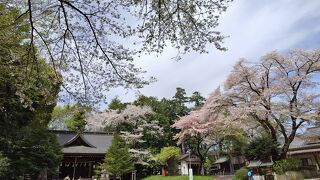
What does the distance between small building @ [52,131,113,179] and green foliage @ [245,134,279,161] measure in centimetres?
1585

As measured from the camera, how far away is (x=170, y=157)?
32125 mm

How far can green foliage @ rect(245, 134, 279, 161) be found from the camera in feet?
69.0

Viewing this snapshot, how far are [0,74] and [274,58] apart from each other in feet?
58.4

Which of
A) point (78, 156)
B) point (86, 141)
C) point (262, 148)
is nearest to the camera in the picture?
point (262, 148)

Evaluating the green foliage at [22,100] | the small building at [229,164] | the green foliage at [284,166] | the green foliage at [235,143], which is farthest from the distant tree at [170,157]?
the green foliage at [284,166]

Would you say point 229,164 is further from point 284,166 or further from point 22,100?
point 22,100

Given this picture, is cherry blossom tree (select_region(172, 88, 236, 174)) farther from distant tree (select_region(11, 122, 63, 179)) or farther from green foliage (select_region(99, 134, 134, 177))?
distant tree (select_region(11, 122, 63, 179))

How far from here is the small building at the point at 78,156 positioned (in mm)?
30361

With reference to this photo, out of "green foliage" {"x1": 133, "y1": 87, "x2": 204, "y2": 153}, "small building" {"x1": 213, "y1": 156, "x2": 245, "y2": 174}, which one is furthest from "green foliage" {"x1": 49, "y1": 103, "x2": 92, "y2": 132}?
"small building" {"x1": 213, "y1": 156, "x2": 245, "y2": 174}

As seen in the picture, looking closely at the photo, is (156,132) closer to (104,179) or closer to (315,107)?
(104,179)

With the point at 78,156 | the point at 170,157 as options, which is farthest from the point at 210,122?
the point at 78,156

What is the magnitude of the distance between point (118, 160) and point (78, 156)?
552cm

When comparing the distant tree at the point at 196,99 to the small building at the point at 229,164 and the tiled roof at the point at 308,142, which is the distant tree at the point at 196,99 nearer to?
the small building at the point at 229,164

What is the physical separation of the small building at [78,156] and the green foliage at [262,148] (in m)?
15.8
